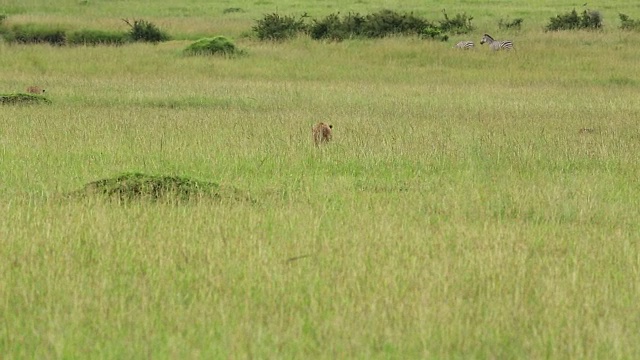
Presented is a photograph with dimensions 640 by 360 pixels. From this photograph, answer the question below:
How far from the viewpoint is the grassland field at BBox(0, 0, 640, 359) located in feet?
17.4

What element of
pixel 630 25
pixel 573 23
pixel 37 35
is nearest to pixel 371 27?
pixel 573 23

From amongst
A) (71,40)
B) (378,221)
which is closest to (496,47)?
(71,40)

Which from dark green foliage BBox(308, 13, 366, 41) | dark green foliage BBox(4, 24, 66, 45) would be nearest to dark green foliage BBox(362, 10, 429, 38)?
dark green foliage BBox(308, 13, 366, 41)

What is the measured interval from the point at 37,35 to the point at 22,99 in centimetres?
1879

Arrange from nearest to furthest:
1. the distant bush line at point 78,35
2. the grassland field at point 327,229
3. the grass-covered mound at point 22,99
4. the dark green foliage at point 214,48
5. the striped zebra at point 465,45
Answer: the grassland field at point 327,229 → the grass-covered mound at point 22,99 → the dark green foliage at point 214,48 → the striped zebra at point 465,45 → the distant bush line at point 78,35

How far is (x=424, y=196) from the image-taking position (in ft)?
31.7

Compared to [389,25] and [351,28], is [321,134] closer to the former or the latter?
[389,25]

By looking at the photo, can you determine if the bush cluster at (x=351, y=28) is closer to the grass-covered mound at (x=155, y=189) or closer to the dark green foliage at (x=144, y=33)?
the dark green foliage at (x=144, y=33)

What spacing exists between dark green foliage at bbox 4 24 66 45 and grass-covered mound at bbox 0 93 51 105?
58.2ft

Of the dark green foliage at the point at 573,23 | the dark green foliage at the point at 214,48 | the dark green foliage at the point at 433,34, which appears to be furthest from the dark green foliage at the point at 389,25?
the dark green foliage at the point at 214,48

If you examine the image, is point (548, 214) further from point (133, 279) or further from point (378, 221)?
point (133, 279)

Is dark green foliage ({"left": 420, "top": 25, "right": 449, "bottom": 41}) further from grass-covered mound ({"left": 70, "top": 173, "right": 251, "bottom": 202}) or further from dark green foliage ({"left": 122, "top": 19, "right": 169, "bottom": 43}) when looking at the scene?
grass-covered mound ({"left": 70, "top": 173, "right": 251, "bottom": 202})

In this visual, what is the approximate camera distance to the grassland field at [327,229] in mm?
A: 5316

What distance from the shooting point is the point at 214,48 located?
→ 2894 centimetres
